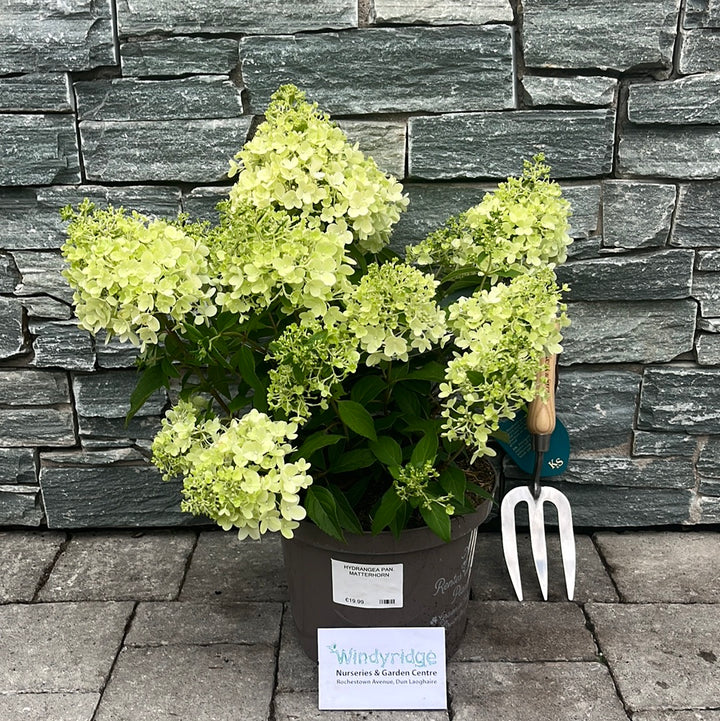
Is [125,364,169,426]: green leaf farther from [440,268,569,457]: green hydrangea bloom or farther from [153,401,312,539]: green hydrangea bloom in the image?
[440,268,569,457]: green hydrangea bloom

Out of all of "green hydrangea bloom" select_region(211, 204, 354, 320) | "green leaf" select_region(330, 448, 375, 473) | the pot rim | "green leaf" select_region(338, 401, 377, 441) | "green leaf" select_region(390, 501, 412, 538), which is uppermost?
"green hydrangea bloom" select_region(211, 204, 354, 320)

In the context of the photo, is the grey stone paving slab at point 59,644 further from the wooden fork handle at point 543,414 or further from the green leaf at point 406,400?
the wooden fork handle at point 543,414

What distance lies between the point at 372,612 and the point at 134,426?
89 centimetres

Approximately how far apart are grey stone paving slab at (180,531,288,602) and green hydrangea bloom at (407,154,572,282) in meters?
0.95

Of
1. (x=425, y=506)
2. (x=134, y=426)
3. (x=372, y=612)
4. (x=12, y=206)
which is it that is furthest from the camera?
(x=134, y=426)

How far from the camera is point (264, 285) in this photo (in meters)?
1.34

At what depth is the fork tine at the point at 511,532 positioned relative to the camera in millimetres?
1955

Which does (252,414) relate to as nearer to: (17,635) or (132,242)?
(132,242)

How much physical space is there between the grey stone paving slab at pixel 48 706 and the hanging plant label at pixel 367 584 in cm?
57

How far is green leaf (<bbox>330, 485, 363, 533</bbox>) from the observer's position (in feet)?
5.05

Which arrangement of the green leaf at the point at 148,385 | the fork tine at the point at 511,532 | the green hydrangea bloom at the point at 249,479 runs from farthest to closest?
the fork tine at the point at 511,532 → the green leaf at the point at 148,385 → the green hydrangea bloom at the point at 249,479

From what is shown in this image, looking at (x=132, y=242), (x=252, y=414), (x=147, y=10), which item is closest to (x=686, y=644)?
(x=252, y=414)

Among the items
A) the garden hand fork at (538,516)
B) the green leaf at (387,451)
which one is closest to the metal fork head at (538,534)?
the garden hand fork at (538,516)

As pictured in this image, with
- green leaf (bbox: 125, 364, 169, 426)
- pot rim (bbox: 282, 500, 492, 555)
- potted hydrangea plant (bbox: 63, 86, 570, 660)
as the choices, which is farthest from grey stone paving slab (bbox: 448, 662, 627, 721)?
green leaf (bbox: 125, 364, 169, 426)
